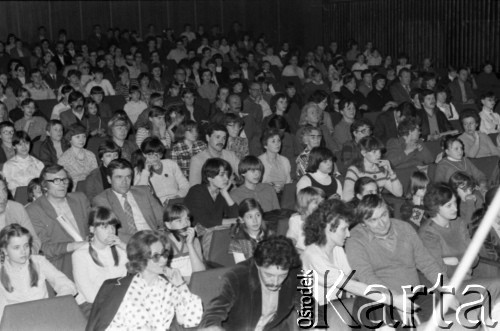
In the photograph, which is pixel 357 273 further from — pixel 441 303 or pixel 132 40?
pixel 132 40

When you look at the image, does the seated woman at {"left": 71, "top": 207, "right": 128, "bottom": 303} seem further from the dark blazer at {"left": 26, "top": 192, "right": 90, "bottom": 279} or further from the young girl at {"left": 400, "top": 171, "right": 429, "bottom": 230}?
the young girl at {"left": 400, "top": 171, "right": 429, "bottom": 230}

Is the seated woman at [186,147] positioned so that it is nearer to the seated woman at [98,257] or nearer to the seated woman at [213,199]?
the seated woman at [213,199]

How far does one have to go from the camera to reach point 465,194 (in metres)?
5.55

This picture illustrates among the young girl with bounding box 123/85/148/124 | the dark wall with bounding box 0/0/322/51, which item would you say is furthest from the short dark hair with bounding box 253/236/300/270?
the dark wall with bounding box 0/0/322/51

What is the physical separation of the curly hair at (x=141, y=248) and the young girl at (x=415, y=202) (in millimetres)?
2024

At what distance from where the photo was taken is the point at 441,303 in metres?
3.81

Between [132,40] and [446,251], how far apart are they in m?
10.4

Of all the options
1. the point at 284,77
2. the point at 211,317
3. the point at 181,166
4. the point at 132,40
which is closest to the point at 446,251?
→ the point at 211,317

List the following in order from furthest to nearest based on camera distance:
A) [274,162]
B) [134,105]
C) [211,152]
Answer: [134,105] → [274,162] → [211,152]

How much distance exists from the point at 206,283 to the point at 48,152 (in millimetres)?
3391

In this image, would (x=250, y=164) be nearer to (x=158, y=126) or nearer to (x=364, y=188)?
(x=364, y=188)

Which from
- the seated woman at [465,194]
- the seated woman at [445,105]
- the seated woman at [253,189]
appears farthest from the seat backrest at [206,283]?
the seated woman at [445,105]

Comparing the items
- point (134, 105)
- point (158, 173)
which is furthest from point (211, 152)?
point (134, 105)

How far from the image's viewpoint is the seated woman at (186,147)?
21.9 ft
